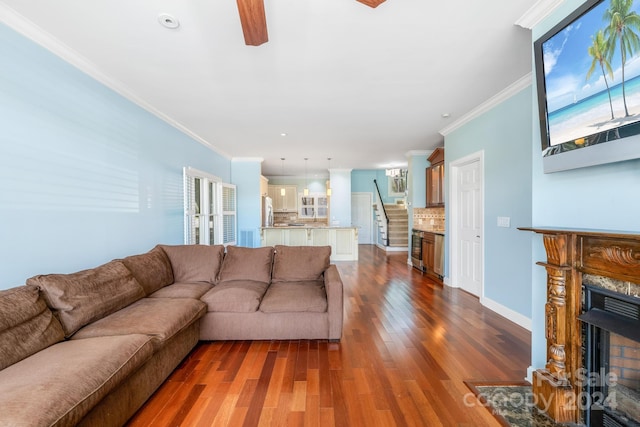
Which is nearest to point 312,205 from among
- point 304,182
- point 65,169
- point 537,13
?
point 304,182

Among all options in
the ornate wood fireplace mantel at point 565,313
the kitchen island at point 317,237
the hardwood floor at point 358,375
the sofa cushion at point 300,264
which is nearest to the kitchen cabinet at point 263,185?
the kitchen island at point 317,237

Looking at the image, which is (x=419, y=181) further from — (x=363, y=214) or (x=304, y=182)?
(x=304, y=182)

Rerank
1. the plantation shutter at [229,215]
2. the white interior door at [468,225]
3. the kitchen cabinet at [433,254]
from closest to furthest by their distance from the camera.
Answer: the white interior door at [468,225] → the kitchen cabinet at [433,254] → the plantation shutter at [229,215]

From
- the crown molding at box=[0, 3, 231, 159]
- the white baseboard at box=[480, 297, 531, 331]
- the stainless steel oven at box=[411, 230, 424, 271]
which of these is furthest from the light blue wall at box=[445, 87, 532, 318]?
the crown molding at box=[0, 3, 231, 159]

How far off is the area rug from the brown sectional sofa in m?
1.23

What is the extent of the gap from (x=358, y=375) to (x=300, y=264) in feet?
4.80

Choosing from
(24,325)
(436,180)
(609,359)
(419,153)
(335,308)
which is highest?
(419,153)

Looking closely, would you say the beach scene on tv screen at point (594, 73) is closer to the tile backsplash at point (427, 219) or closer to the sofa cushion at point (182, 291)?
the sofa cushion at point (182, 291)

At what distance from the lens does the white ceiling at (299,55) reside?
1.90 metres

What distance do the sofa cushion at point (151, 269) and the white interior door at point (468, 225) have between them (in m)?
4.17

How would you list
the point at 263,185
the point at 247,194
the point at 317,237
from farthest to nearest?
1. the point at 263,185
2. the point at 247,194
3. the point at 317,237

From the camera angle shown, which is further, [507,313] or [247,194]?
[247,194]

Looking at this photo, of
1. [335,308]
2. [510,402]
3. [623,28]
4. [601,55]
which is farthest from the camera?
[335,308]

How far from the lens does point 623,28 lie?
1255 millimetres
